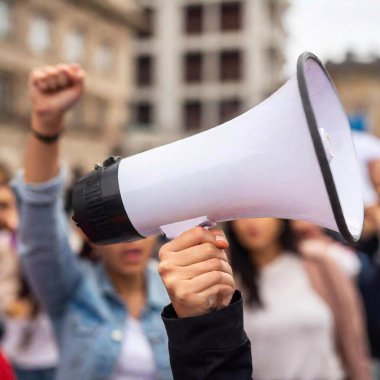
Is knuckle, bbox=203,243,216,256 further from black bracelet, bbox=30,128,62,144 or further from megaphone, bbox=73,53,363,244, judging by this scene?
black bracelet, bbox=30,128,62,144

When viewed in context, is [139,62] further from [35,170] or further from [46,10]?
[35,170]

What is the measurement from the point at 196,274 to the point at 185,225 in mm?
210

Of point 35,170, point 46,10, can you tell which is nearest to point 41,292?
point 35,170

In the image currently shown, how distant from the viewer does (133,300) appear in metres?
2.29

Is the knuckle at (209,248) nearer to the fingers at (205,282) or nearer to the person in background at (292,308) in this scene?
the fingers at (205,282)

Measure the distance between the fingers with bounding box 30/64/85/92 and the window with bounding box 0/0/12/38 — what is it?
19.0m

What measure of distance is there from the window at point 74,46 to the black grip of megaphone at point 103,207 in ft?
71.3

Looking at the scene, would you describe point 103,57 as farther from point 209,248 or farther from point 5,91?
point 209,248

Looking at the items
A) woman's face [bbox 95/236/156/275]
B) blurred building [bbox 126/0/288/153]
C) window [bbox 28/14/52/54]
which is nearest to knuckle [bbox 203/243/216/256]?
woman's face [bbox 95/236/156/275]

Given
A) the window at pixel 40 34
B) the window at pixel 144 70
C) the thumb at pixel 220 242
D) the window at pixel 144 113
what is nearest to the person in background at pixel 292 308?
the thumb at pixel 220 242

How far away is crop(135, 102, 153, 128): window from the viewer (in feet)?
120

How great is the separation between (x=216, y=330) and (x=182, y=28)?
35686 mm

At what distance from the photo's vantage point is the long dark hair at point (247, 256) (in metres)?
2.70

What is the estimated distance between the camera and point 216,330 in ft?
3.49
